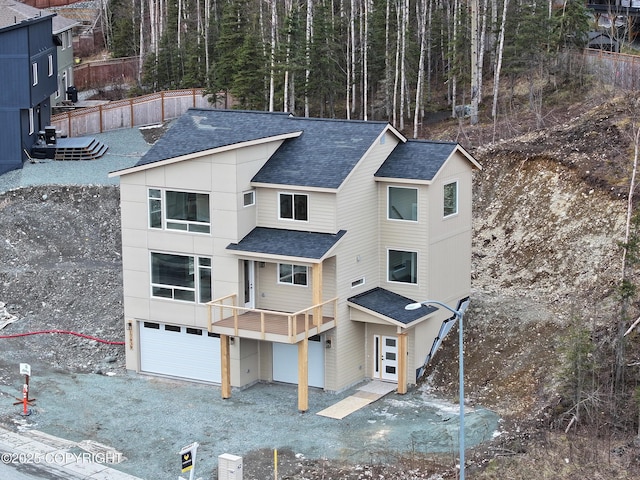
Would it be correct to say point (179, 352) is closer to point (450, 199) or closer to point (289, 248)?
point (289, 248)

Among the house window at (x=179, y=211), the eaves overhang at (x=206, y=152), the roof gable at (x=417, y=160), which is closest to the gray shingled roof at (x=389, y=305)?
the roof gable at (x=417, y=160)

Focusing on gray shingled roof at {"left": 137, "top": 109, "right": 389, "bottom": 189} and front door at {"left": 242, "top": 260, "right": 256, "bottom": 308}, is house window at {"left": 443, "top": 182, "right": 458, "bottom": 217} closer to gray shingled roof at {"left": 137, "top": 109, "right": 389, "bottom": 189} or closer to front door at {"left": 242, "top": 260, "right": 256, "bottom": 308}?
gray shingled roof at {"left": 137, "top": 109, "right": 389, "bottom": 189}

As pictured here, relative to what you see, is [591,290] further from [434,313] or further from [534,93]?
[534,93]

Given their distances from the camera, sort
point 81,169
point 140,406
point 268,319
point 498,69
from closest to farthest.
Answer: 1. point 140,406
2. point 268,319
3. point 498,69
4. point 81,169

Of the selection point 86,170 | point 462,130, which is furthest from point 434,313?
point 86,170

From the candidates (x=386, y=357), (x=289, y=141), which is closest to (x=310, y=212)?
(x=289, y=141)

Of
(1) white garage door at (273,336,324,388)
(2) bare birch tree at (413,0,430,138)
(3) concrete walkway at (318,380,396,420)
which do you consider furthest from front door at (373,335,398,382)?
(2) bare birch tree at (413,0,430,138)
